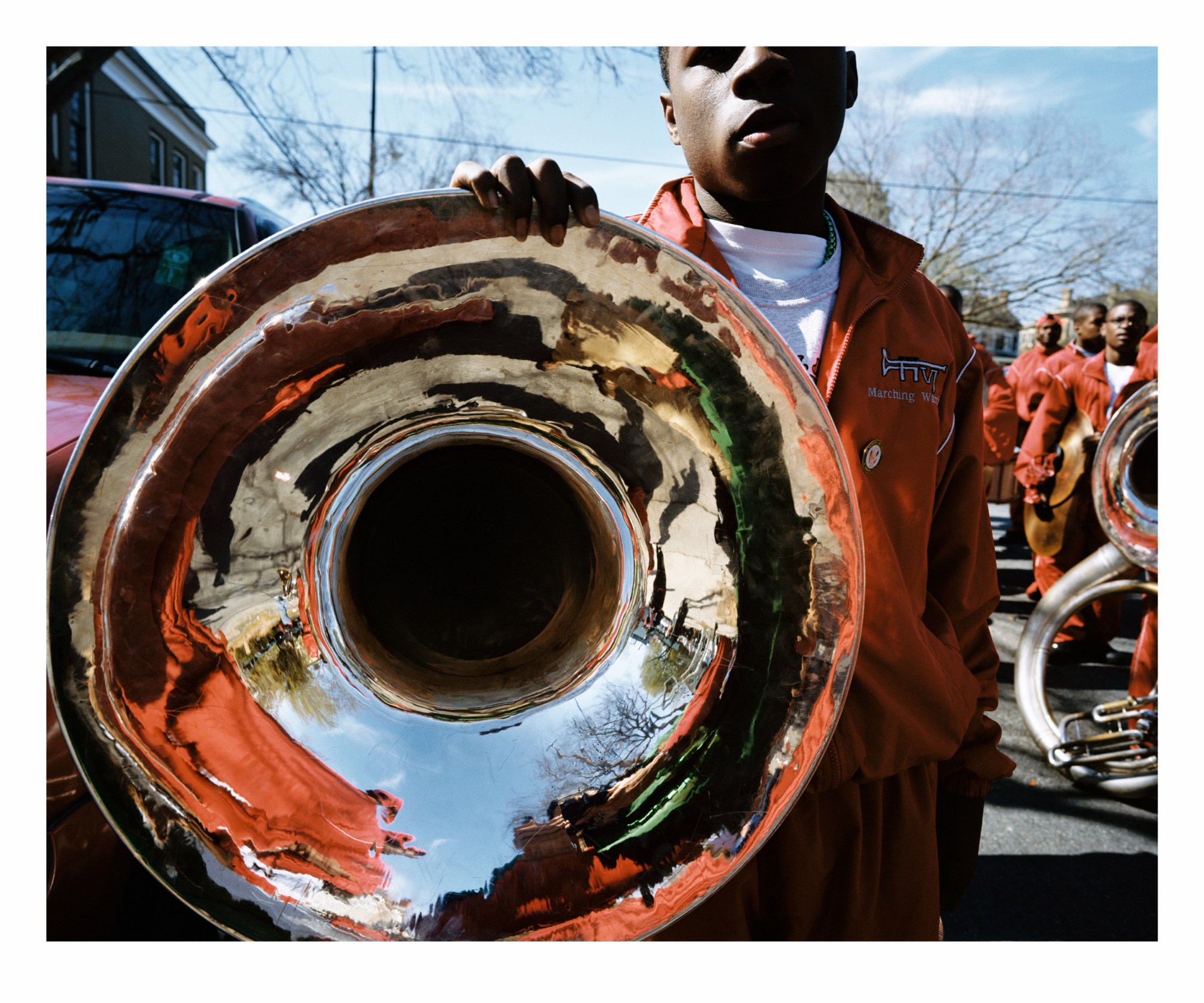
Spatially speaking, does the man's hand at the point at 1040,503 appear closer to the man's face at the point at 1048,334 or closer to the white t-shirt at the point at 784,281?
the man's face at the point at 1048,334

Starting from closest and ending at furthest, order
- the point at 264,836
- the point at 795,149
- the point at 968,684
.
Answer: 1. the point at 264,836
2. the point at 795,149
3. the point at 968,684

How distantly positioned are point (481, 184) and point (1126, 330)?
15.7ft

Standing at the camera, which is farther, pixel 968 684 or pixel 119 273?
pixel 119 273

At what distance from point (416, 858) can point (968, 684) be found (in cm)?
85

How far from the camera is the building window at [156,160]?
1541 cm


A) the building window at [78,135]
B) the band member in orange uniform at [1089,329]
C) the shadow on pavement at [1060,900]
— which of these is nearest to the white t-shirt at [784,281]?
the shadow on pavement at [1060,900]

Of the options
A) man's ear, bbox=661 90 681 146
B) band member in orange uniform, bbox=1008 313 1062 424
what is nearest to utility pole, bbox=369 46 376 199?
band member in orange uniform, bbox=1008 313 1062 424

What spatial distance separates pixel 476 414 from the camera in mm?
1155

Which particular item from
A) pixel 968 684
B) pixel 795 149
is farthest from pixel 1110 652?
pixel 795 149

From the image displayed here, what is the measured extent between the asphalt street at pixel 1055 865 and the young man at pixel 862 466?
128 centimetres

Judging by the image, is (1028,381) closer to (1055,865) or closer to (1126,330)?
(1126,330)

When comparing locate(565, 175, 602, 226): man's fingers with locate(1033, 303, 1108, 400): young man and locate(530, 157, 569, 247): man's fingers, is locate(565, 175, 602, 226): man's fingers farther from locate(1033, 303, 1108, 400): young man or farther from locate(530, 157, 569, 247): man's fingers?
locate(1033, 303, 1108, 400): young man

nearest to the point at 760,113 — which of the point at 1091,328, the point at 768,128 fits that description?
the point at 768,128

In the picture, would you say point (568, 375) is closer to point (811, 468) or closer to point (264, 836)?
point (811, 468)
